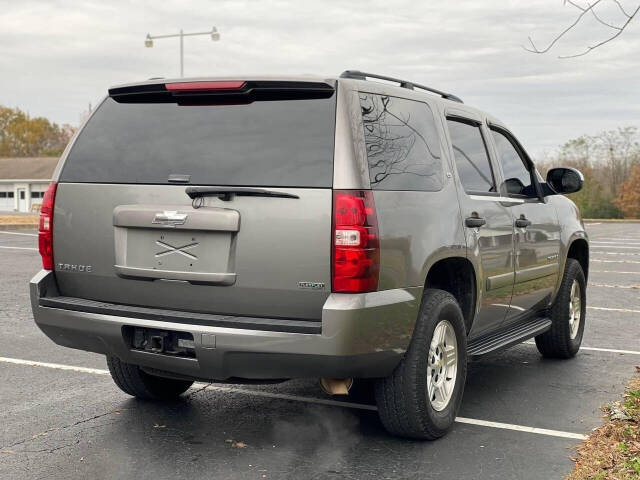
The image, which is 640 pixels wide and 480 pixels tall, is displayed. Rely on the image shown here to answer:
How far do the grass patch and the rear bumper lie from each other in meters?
1.12

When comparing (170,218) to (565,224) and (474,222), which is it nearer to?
(474,222)

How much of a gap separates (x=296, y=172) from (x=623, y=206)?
65.7 m

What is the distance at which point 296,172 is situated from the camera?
418 cm

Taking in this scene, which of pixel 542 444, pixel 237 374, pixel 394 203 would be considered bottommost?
pixel 542 444

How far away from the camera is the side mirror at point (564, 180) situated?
22.1ft

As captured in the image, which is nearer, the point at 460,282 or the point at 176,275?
the point at 176,275

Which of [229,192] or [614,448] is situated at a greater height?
[229,192]

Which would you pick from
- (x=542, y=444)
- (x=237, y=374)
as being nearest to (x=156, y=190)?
(x=237, y=374)

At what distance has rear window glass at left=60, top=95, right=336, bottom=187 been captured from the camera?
421 centimetres

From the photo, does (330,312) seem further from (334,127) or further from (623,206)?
(623,206)

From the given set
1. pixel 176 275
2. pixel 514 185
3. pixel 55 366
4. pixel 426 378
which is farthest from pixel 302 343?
pixel 55 366

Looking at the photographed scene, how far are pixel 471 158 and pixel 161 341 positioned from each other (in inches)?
97.9

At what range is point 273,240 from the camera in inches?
163

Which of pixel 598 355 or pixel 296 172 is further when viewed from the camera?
pixel 598 355
